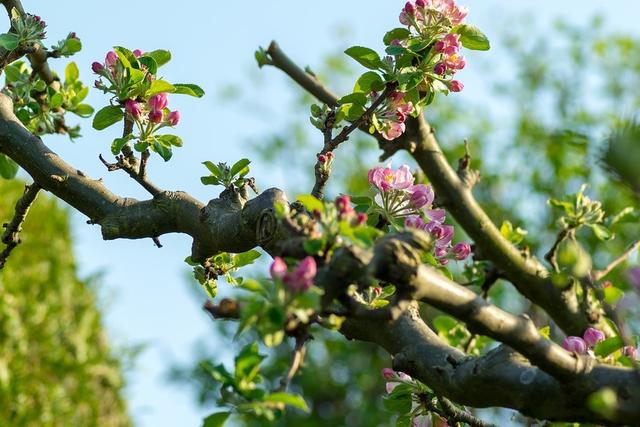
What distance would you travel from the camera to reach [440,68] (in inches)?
86.9

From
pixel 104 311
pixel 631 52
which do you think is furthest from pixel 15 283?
pixel 631 52

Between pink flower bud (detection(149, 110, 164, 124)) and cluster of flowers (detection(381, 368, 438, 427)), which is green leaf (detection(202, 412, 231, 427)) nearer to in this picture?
cluster of flowers (detection(381, 368, 438, 427))

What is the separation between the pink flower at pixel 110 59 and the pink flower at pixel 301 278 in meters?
1.03

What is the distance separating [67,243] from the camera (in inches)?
288

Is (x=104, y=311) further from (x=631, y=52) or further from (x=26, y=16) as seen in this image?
(x=631, y=52)

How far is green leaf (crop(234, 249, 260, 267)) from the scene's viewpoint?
233cm

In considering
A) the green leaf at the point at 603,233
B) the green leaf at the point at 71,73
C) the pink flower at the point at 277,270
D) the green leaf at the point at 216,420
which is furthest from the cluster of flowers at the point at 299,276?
the green leaf at the point at 71,73

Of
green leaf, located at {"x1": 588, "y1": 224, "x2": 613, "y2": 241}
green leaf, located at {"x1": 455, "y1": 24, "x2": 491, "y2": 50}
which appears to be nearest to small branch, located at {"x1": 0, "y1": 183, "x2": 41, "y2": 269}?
green leaf, located at {"x1": 455, "y1": 24, "x2": 491, "y2": 50}

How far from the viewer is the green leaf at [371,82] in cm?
228

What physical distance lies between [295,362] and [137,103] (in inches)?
38.3

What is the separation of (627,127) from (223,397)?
2.44ft

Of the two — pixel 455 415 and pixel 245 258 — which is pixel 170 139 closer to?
pixel 245 258

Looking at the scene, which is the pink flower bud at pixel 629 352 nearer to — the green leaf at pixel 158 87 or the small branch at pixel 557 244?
the small branch at pixel 557 244

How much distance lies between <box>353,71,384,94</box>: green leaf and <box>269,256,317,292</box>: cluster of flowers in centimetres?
94
